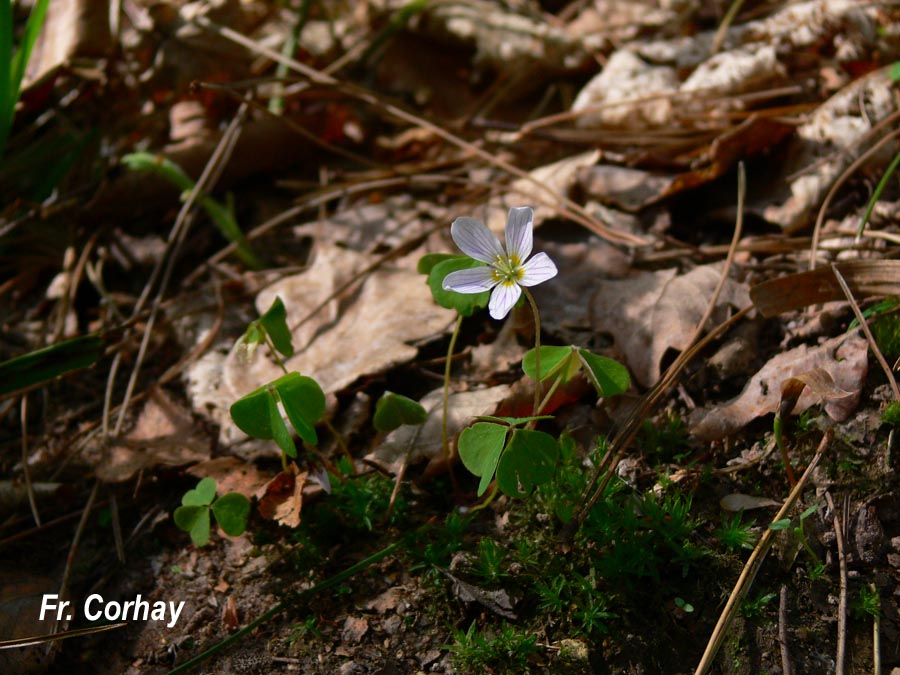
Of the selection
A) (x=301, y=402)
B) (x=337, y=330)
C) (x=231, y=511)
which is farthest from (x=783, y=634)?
(x=337, y=330)

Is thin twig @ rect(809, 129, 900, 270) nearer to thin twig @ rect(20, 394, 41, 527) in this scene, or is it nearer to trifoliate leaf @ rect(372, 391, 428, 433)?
trifoliate leaf @ rect(372, 391, 428, 433)

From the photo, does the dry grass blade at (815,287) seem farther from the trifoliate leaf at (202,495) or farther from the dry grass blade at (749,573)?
the trifoliate leaf at (202,495)

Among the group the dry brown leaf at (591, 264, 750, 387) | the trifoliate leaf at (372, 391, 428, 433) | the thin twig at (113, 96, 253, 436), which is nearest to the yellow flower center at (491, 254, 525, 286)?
the trifoliate leaf at (372, 391, 428, 433)

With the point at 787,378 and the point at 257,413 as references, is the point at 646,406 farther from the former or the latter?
the point at 257,413

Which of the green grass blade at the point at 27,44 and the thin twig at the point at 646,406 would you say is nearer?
Answer: the thin twig at the point at 646,406

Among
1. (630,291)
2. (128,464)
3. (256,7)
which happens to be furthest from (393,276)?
(256,7)

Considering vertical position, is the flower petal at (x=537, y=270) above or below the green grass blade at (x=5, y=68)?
below

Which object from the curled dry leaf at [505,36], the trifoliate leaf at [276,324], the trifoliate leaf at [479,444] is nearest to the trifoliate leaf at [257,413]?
the trifoliate leaf at [276,324]

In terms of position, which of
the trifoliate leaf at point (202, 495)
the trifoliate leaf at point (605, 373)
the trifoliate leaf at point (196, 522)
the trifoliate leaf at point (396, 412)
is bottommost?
the trifoliate leaf at point (196, 522)

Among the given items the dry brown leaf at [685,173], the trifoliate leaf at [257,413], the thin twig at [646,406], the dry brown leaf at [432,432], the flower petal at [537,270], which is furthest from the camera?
the dry brown leaf at [685,173]
